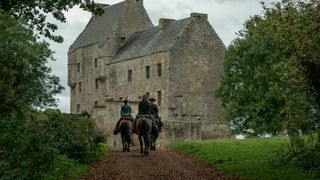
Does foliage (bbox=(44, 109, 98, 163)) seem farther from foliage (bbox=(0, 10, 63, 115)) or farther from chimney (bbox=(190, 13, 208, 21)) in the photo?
chimney (bbox=(190, 13, 208, 21))

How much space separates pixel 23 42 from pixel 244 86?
1963cm

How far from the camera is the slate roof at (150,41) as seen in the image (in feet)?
225

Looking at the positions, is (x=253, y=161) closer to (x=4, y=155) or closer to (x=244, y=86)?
(x=4, y=155)

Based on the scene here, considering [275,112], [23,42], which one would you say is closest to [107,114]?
[23,42]

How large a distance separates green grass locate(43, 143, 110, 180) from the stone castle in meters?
37.8

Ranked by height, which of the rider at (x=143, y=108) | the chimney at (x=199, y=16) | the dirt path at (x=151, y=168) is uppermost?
the chimney at (x=199, y=16)

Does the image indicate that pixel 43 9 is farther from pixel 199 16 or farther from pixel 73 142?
pixel 199 16

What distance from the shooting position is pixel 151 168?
22.7 meters

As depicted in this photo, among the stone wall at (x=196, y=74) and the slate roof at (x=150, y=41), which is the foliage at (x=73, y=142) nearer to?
the stone wall at (x=196, y=74)

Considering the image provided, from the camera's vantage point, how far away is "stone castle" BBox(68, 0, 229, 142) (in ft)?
219

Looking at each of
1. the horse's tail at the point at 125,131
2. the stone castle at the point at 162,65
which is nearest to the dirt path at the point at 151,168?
the horse's tail at the point at 125,131

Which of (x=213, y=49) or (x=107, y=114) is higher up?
(x=213, y=49)

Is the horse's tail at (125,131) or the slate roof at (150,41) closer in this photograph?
the horse's tail at (125,131)

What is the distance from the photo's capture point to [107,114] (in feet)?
163
